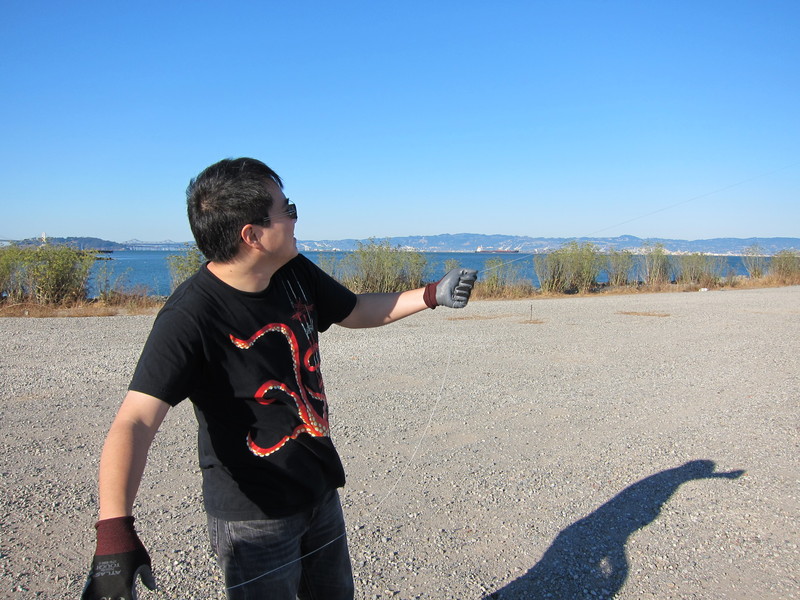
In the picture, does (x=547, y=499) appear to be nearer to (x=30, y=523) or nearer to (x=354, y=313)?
(x=354, y=313)

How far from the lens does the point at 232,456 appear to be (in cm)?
170

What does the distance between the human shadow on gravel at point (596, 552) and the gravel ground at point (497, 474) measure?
0.04ft

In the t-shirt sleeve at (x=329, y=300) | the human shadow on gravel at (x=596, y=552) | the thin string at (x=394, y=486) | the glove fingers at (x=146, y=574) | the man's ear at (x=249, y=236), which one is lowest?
the human shadow on gravel at (x=596, y=552)

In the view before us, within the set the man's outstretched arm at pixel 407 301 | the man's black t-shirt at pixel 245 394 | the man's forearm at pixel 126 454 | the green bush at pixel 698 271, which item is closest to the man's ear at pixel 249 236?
the man's black t-shirt at pixel 245 394

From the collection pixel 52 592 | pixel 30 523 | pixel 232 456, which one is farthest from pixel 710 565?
pixel 30 523

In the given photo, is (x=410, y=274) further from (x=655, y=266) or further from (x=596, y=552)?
(x=596, y=552)

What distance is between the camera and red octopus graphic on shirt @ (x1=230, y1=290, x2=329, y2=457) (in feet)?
5.59

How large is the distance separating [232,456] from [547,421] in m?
4.53

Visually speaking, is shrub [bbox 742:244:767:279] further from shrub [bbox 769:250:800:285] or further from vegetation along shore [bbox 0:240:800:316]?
shrub [bbox 769:250:800:285]

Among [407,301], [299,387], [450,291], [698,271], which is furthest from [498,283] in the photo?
[299,387]

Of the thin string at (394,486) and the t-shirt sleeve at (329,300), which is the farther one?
the t-shirt sleeve at (329,300)

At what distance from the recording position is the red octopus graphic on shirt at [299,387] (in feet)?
5.59

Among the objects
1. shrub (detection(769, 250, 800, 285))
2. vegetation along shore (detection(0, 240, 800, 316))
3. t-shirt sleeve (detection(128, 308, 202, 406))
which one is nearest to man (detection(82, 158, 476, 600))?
t-shirt sleeve (detection(128, 308, 202, 406))

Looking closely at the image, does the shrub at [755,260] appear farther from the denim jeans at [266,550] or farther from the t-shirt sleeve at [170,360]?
the t-shirt sleeve at [170,360]
